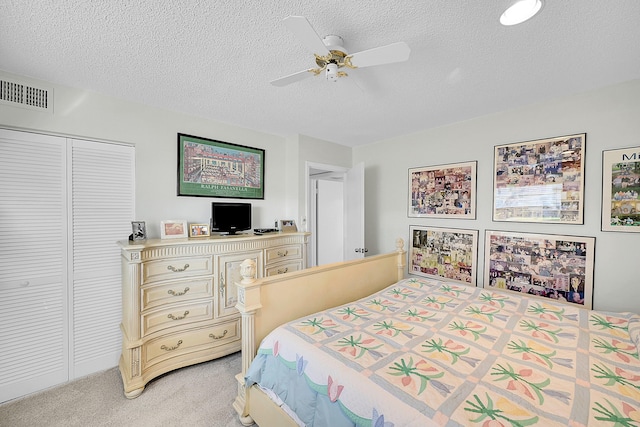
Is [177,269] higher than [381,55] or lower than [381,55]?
lower

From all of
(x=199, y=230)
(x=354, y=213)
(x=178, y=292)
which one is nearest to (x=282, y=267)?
(x=199, y=230)

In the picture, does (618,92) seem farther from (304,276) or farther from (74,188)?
(74,188)

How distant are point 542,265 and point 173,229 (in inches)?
139

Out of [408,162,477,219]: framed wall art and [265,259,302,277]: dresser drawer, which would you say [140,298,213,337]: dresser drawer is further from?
[408,162,477,219]: framed wall art

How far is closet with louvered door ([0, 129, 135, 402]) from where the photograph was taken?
6.20 ft

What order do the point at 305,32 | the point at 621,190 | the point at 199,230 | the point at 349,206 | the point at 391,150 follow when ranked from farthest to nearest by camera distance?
the point at 349,206
the point at 391,150
the point at 199,230
the point at 621,190
the point at 305,32

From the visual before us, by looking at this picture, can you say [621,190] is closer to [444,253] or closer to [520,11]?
[444,253]

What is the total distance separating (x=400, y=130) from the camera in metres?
3.21

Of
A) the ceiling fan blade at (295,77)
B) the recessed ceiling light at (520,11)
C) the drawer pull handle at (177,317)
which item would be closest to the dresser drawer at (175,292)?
the drawer pull handle at (177,317)

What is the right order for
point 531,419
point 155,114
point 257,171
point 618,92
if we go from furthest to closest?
point 257,171
point 155,114
point 618,92
point 531,419

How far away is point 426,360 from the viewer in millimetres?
1233

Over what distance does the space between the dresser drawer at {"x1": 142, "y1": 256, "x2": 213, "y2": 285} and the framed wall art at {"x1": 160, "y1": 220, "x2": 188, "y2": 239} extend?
0.34 meters

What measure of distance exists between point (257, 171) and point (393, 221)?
197 cm

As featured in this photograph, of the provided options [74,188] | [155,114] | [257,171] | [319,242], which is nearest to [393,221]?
[319,242]
